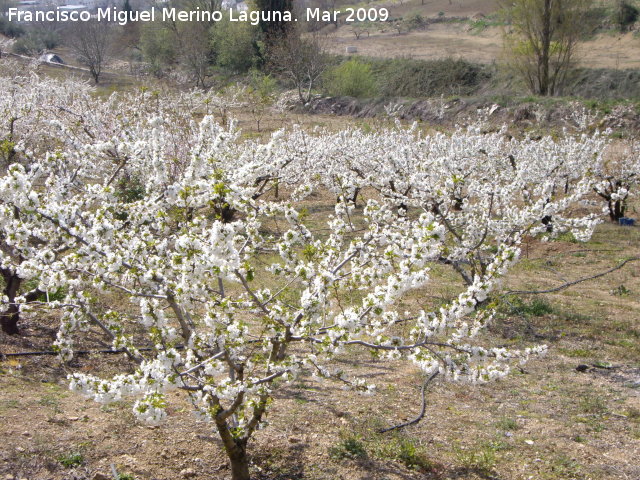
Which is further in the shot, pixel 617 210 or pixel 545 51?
pixel 545 51

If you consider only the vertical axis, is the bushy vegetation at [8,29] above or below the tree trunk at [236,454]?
above

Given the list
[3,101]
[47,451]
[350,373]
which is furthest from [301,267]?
[3,101]

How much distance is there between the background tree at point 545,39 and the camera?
1118 inches

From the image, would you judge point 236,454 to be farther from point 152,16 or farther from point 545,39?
point 152,16

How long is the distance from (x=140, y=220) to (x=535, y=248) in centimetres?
1043

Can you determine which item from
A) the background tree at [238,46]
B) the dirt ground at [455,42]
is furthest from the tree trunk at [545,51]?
the background tree at [238,46]

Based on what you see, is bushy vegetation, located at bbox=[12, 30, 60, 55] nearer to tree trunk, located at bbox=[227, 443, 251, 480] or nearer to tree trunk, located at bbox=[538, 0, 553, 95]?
tree trunk, located at bbox=[538, 0, 553, 95]

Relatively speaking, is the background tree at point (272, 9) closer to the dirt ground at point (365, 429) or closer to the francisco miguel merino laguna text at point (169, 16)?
the francisco miguel merino laguna text at point (169, 16)

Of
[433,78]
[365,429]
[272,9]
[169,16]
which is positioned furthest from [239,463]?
Result: [169,16]

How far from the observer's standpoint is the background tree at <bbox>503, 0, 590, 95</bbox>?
28.4m

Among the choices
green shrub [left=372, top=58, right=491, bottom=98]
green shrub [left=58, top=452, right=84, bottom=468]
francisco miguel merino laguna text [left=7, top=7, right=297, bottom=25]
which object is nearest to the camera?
green shrub [left=58, top=452, right=84, bottom=468]

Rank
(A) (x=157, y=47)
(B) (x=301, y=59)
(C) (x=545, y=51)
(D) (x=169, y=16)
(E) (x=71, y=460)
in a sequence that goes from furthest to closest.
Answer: (A) (x=157, y=47) < (D) (x=169, y=16) < (B) (x=301, y=59) < (C) (x=545, y=51) < (E) (x=71, y=460)

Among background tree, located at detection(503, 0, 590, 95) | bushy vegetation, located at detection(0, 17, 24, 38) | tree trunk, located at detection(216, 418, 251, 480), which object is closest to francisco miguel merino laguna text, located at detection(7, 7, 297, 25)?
bushy vegetation, located at detection(0, 17, 24, 38)

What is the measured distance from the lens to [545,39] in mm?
28703
